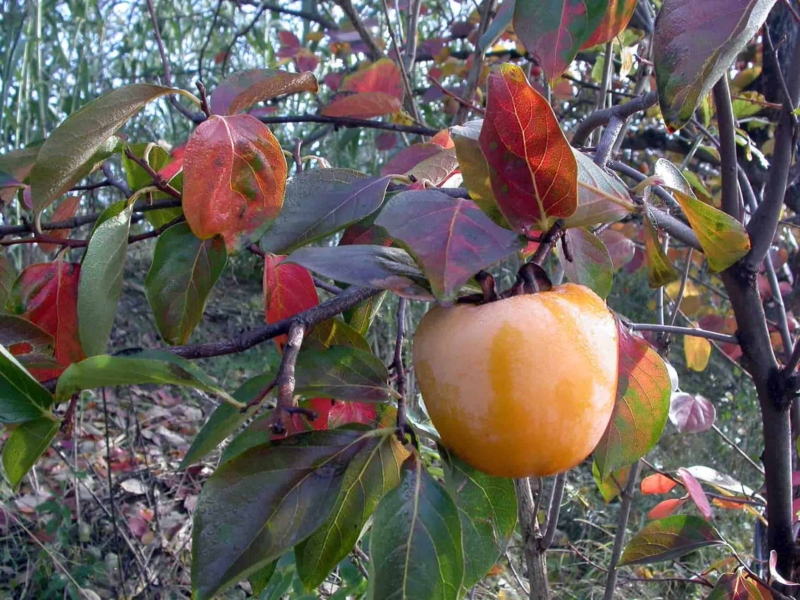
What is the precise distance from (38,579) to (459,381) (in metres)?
2.10

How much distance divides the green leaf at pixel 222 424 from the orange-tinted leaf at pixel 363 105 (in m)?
0.62

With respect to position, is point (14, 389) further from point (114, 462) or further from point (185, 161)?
point (114, 462)

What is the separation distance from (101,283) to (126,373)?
21cm

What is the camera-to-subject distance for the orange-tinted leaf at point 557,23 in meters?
0.59

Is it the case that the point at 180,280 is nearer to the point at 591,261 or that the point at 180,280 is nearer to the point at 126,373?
the point at 126,373

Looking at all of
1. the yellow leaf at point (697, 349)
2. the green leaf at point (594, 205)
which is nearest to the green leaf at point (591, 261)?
the green leaf at point (594, 205)

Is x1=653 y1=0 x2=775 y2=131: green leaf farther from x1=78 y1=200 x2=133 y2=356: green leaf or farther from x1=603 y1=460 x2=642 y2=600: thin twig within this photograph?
x1=603 y1=460 x2=642 y2=600: thin twig

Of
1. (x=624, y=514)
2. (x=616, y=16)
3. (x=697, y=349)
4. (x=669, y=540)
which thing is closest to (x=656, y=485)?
(x=624, y=514)

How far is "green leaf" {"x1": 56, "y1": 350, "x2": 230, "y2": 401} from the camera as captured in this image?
0.40 metres

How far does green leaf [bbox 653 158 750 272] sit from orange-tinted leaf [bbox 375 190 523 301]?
0.15 meters

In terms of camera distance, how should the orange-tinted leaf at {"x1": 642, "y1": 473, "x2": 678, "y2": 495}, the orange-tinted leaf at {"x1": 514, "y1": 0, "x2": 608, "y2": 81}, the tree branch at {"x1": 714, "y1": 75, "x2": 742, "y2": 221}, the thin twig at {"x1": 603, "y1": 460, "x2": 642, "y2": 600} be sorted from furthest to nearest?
the orange-tinted leaf at {"x1": 642, "y1": 473, "x2": 678, "y2": 495} < the thin twig at {"x1": 603, "y1": 460, "x2": 642, "y2": 600} < the tree branch at {"x1": 714, "y1": 75, "x2": 742, "y2": 221} < the orange-tinted leaf at {"x1": 514, "y1": 0, "x2": 608, "y2": 81}

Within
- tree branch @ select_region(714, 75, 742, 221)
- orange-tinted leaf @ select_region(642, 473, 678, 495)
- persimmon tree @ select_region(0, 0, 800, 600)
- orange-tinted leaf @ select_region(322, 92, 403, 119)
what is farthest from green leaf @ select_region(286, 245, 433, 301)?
orange-tinted leaf @ select_region(642, 473, 678, 495)

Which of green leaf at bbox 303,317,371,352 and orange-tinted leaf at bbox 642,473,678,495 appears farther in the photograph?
orange-tinted leaf at bbox 642,473,678,495

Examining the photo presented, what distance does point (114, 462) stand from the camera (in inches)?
101
